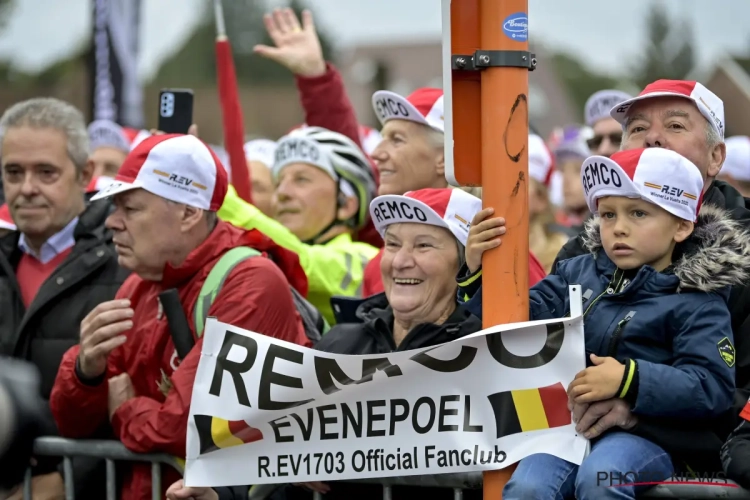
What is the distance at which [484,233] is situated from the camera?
4145 millimetres

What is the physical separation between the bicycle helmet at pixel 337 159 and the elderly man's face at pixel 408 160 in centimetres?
89

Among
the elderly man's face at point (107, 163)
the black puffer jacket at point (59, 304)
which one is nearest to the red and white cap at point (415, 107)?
the black puffer jacket at point (59, 304)

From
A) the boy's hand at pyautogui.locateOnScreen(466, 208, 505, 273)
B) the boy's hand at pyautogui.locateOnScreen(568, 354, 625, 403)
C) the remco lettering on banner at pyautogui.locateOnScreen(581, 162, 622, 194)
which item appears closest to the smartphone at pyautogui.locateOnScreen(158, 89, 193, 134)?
the remco lettering on banner at pyautogui.locateOnScreen(581, 162, 622, 194)

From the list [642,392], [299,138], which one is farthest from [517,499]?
[299,138]

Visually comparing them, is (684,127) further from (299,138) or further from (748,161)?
(748,161)

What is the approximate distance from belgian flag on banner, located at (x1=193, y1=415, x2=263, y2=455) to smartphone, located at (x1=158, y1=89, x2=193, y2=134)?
7.89ft

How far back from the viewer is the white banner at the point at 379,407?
14.0 ft

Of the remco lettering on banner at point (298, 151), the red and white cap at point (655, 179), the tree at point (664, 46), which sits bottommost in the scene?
the red and white cap at point (655, 179)

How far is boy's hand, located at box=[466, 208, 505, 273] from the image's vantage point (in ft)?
13.5

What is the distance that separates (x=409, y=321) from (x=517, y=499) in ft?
4.02

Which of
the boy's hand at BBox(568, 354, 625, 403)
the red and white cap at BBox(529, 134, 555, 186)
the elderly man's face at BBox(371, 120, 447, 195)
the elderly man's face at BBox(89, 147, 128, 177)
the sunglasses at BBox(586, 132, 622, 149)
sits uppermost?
the elderly man's face at BBox(89, 147, 128, 177)

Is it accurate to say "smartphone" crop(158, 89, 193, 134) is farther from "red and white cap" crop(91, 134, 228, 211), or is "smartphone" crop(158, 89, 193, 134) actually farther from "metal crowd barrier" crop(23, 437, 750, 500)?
"metal crowd barrier" crop(23, 437, 750, 500)

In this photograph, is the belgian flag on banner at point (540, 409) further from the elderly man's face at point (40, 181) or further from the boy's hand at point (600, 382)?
the elderly man's face at point (40, 181)

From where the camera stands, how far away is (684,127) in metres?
4.84
